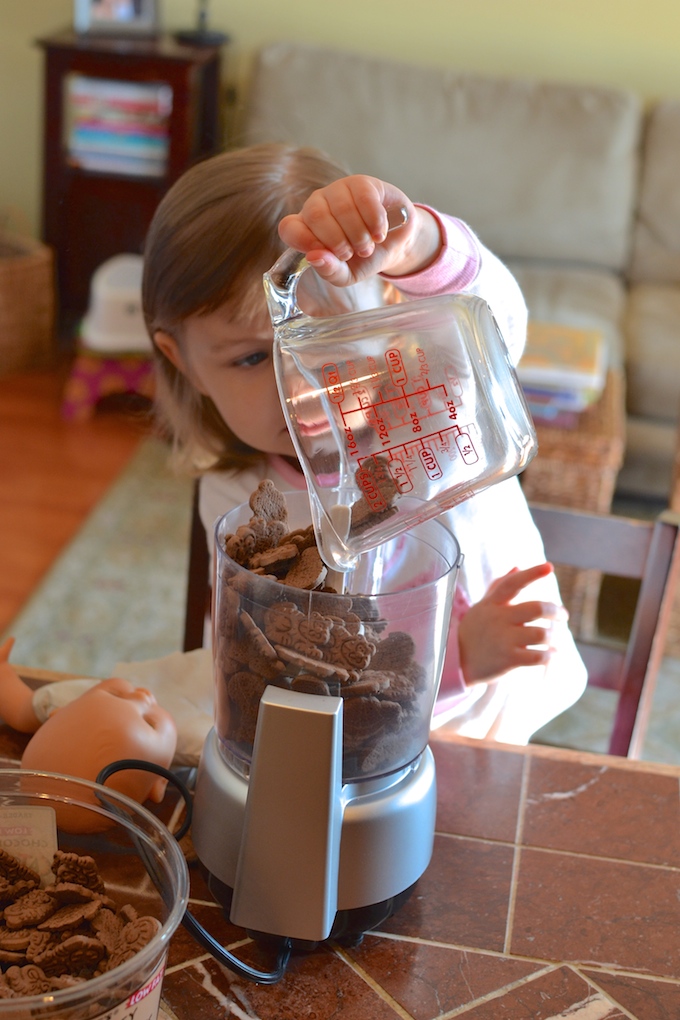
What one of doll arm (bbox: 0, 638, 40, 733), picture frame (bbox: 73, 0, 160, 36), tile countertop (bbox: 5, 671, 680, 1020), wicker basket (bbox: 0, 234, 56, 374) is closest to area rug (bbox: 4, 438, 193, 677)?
wicker basket (bbox: 0, 234, 56, 374)

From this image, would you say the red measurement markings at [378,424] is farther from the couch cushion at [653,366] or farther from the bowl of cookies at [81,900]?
the couch cushion at [653,366]

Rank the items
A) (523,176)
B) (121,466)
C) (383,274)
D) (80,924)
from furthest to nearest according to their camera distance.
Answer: (523,176), (121,466), (383,274), (80,924)

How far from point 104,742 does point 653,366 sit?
7.02 feet

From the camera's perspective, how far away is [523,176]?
2.88 m

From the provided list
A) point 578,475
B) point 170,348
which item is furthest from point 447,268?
point 578,475

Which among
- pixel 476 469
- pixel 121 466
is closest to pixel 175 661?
pixel 476 469

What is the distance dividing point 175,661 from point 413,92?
2.42 m

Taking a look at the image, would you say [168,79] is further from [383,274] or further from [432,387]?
[432,387]

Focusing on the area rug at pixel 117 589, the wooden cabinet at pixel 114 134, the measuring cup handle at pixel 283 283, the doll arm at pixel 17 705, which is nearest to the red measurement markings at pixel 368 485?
the measuring cup handle at pixel 283 283

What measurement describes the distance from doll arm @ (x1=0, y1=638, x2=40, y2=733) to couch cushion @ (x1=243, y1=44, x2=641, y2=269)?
2322 millimetres

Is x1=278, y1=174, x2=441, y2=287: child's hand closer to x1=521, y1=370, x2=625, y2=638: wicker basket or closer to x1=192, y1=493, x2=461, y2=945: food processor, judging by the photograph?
x1=192, y1=493, x2=461, y2=945: food processor

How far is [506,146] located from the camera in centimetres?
289

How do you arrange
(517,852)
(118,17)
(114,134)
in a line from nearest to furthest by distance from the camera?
1. (517,852)
2. (114,134)
3. (118,17)

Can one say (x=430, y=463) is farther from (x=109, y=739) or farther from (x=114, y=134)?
(x=114, y=134)
